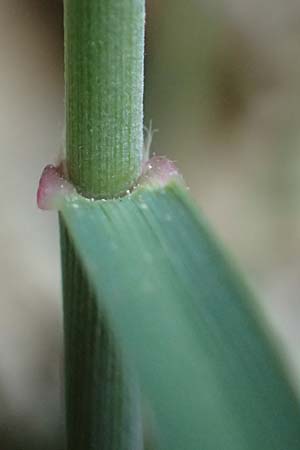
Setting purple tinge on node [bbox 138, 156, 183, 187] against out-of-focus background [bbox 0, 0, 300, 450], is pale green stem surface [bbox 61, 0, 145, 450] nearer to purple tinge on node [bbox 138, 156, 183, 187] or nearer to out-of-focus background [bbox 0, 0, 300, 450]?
purple tinge on node [bbox 138, 156, 183, 187]

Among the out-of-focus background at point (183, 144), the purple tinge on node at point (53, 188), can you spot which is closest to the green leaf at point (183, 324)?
the purple tinge on node at point (53, 188)

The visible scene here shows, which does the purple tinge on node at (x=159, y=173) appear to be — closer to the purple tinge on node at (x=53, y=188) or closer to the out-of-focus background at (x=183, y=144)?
the purple tinge on node at (x=53, y=188)

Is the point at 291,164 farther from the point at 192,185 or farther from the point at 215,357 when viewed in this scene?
the point at 215,357

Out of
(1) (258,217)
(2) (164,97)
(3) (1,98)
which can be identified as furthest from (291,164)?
(3) (1,98)

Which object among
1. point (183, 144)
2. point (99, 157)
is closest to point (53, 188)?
point (99, 157)

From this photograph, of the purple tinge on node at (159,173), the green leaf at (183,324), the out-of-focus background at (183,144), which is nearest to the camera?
the green leaf at (183,324)
